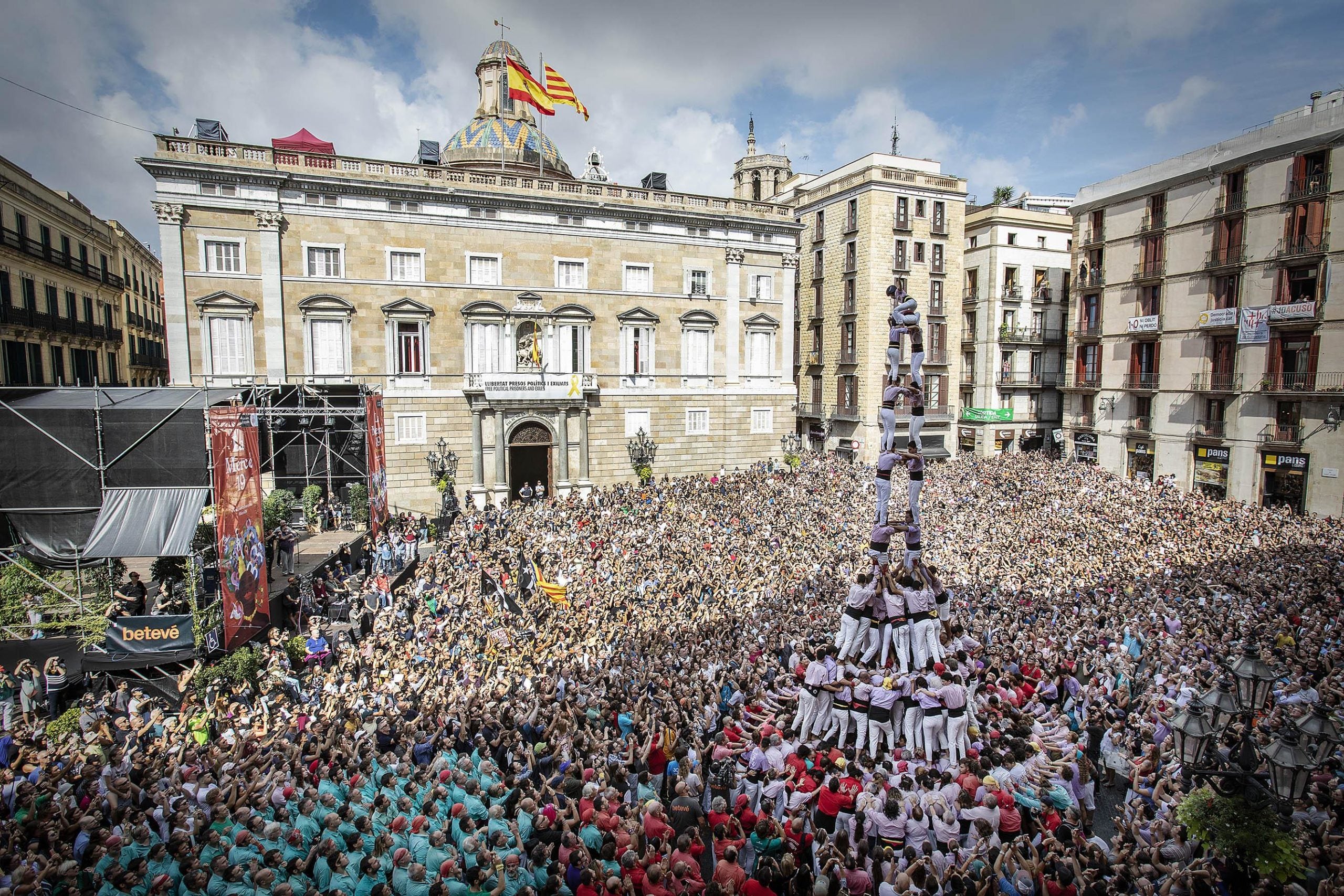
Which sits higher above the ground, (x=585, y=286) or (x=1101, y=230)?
(x=1101, y=230)

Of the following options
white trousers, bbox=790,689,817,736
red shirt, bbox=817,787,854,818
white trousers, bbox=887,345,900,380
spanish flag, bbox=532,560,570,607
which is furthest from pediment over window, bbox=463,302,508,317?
red shirt, bbox=817,787,854,818

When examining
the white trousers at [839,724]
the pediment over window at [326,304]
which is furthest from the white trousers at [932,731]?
the pediment over window at [326,304]

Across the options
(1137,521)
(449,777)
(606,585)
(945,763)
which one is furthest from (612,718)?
(1137,521)

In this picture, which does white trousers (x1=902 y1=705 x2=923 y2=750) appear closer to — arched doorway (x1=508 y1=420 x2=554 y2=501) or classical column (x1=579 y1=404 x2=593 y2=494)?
classical column (x1=579 y1=404 x2=593 y2=494)

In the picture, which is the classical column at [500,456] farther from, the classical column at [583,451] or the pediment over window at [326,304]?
the pediment over window at [326,304]

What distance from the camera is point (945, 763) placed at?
894cm

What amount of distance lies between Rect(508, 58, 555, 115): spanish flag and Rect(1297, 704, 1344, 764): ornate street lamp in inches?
1145

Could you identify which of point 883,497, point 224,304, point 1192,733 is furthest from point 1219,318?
point 224,304

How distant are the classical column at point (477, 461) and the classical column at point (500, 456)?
0.52 m

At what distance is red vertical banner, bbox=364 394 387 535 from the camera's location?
69.5ft

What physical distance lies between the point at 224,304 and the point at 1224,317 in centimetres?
3900

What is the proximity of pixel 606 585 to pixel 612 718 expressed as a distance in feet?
21.2

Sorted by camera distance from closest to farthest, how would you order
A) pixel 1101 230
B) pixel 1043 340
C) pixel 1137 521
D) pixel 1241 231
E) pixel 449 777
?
1. pixel 449 777
2. pixel 1137 521
3. pixel 1241 231
4. pixel 1101 230
5. pixel 1043 340

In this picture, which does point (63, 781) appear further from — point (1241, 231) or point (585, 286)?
point (1241, 231)
